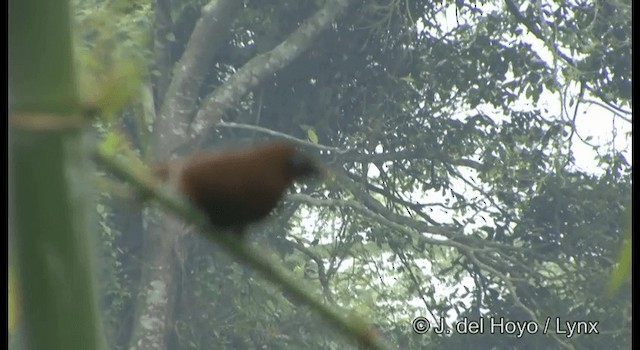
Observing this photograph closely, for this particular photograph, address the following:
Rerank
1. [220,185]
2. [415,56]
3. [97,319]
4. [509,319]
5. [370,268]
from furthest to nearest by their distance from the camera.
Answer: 1. [415,56]
2. [370,268]
3. [509,319]
4. [220,185]
5. [97,319]

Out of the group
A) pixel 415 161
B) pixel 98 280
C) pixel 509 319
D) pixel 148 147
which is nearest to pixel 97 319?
pixel 98 280

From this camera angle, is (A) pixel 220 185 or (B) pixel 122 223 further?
(B) pixel 122 223

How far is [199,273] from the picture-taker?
22.6ft

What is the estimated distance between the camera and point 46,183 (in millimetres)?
361

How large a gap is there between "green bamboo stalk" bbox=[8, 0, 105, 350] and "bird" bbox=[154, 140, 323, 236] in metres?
0.07

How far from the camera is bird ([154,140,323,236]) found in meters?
0.46

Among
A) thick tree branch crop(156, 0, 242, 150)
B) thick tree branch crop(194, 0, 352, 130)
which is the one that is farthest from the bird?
thick tree branch crop(156, 0, 242, 150)

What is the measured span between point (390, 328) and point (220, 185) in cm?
633

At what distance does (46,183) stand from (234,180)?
14 centimetres

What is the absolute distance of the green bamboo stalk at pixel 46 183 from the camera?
360mm

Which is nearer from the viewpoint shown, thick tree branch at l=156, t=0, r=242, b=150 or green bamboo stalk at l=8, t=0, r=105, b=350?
green bamboo stalk at l=8, t=0, r=105, b=350

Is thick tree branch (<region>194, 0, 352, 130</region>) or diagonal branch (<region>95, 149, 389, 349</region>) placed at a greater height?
thick tree branch (<region>194, 0, 352, 130</region>)

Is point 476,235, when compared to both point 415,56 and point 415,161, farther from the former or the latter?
point 415,56

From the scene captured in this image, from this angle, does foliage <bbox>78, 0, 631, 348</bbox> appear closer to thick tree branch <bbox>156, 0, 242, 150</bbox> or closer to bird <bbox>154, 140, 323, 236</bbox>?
thick tree branch <bbox>156, 0, 242, 150</bbox>
